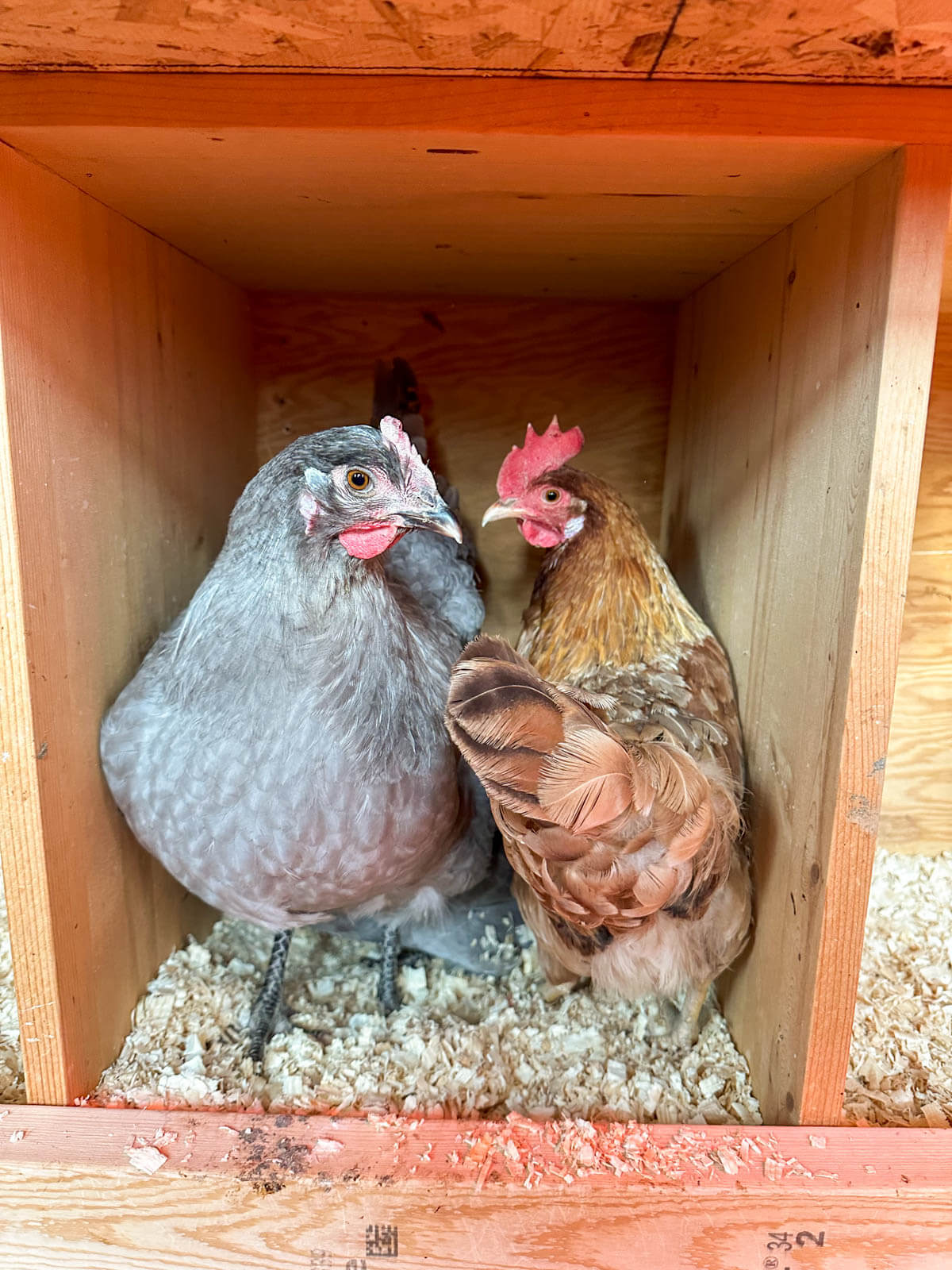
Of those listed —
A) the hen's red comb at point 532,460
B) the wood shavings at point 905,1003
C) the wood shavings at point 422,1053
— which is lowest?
the wood shavings at point 422,1053

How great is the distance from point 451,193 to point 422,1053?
1.34 m

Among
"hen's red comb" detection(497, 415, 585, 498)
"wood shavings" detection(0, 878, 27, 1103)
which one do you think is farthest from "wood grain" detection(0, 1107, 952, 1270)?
"hen's red comb" detection(497, 415, 585, 498)

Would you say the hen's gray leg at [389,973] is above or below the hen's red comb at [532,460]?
below

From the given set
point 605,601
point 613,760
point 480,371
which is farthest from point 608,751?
point 480,371

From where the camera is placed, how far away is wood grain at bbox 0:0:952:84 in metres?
0.72

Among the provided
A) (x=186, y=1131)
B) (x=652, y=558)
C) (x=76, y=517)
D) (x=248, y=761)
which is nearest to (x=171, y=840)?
(x=248, y=761)

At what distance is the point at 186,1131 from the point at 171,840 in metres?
0.38

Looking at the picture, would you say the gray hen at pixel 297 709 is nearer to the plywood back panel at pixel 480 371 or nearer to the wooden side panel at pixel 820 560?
the wooden side panel at pixel 820 560

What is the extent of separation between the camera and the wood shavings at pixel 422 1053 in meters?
1.19

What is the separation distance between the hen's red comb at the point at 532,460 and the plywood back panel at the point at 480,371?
34 centimetres

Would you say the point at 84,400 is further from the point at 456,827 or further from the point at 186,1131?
the point at 186,1131

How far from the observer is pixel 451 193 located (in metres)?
1.06

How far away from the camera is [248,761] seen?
43.2 inches

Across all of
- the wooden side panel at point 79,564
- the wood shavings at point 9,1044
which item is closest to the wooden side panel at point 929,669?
the wooden side panel at point 79,564
